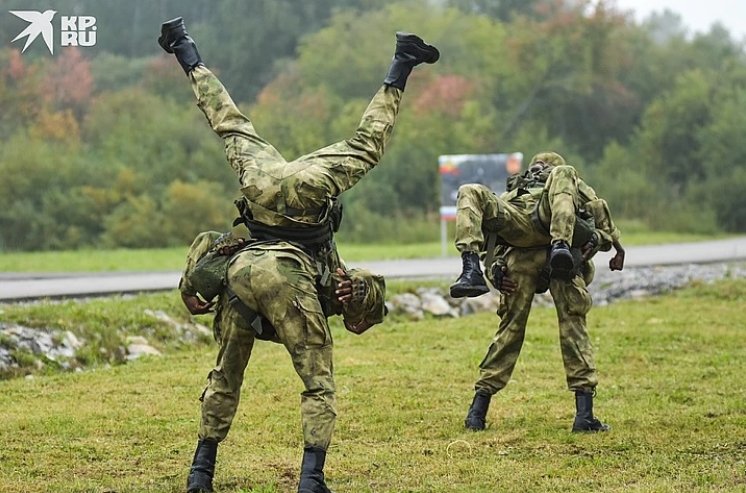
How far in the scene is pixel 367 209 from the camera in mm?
45438

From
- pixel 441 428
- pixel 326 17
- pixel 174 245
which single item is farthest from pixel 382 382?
pixel 326 17

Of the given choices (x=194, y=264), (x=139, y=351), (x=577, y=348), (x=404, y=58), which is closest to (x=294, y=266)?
(x=194, y=264)

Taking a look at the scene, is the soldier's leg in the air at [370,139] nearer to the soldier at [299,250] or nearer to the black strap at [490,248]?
the soldier at [299,250]

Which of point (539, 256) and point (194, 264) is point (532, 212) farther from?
point (194, 264)

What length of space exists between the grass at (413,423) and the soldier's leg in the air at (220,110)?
2002mm

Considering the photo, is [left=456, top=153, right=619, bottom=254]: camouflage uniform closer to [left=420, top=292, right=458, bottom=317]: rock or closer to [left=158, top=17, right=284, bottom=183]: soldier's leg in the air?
[left=158, top=17, right=284, bottom=183]: soldier's leg in the air

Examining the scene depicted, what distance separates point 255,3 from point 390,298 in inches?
1341

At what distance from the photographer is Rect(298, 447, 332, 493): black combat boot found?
307 inches

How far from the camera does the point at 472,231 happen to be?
959 centimetres

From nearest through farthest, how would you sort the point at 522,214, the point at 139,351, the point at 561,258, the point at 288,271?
the point at 288,271
the point at 561,258
the point at 522,214
the point at 139,351

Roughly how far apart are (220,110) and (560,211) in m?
2.65

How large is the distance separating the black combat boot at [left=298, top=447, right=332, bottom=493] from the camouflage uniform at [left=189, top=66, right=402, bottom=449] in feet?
0.18

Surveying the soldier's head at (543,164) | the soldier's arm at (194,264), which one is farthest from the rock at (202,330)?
the soldier's arm at (194,264)

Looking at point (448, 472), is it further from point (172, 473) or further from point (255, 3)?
point (255, 3)
